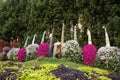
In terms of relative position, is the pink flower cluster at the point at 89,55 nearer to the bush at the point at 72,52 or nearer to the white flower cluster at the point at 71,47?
the bush at the point at 72,52

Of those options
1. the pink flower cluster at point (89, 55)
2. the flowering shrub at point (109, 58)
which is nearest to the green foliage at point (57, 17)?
the flowering shrub at point (109, 58)

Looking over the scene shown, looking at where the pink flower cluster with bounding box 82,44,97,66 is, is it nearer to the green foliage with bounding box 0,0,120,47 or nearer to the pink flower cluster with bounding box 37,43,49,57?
the green foliage with bounding box 0,0,120,47

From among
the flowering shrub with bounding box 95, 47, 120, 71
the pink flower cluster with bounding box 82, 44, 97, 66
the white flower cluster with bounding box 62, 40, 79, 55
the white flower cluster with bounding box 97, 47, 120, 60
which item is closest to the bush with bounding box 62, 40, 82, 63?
the white flower cluster with bounding box 62, 40, 79, 55

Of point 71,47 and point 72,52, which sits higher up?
point 71,47

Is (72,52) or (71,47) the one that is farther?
(71,47)

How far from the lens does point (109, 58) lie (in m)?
12.7

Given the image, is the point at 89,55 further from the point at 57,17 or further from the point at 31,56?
the point at 57,17

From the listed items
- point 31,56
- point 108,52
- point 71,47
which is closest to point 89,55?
point 71,47

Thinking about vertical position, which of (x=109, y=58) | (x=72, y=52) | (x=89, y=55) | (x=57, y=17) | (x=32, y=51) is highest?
(x=57, y=17)

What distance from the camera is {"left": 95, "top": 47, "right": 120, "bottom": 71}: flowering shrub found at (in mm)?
12609

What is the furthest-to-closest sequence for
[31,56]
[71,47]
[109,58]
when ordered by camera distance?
[31,56], [71,47], [109,58]

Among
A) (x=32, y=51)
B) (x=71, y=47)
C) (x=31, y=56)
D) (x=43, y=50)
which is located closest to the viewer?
(x=71, y=47)

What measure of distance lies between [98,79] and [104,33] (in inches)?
422

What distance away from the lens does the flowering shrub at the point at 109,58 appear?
12609mm
